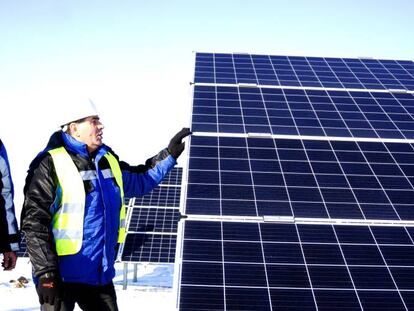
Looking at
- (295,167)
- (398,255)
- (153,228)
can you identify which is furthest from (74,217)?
(153,228)

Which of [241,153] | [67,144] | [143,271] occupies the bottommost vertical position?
[143,271]

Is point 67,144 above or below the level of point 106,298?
above

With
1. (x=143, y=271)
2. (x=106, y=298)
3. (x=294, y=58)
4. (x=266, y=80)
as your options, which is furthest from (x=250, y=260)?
(x=143, y=271)

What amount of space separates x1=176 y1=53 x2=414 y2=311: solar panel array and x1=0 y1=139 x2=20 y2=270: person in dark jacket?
2.10 metres

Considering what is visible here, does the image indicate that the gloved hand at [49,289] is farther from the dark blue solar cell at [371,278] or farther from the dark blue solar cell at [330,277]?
→ the dark blue solar cell at [371,278]

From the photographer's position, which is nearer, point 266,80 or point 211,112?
point 211,112

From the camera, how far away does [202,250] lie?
19.2 ft

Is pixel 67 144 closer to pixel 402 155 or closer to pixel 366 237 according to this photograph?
pixel 366 237

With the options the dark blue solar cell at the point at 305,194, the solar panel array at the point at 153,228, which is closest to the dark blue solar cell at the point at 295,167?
the dark blue solar cell at the point at 305,194

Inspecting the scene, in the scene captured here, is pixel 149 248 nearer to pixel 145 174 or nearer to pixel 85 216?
pixel 145 174

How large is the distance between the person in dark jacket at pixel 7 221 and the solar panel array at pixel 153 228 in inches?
408

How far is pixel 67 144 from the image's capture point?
4.20 meters

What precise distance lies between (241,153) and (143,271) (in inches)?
600

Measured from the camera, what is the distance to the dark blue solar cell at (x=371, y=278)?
215 inches
